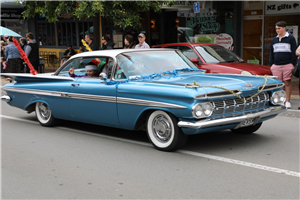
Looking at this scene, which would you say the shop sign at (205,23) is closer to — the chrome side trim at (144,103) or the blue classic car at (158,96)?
the blue classic car at (158,96)

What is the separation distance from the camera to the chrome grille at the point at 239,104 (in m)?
5.50

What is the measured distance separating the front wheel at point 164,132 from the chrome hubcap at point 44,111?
277cm

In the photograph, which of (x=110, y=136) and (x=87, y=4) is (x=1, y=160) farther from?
(x=87, y=4)

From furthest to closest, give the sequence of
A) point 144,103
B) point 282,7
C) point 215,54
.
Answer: point 282,7, point 215,54, point 144,103

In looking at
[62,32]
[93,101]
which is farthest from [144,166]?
[62,32]

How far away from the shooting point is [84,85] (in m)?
6.95

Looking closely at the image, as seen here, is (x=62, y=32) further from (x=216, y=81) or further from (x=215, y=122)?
(x=215, y=122)

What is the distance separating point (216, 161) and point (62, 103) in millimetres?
3293

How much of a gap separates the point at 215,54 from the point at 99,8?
12.7ft

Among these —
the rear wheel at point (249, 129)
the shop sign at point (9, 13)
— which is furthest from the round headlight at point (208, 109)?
the shop sign at point (9, 13)

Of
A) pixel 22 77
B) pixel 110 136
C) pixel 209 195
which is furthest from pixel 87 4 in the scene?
pixel 209 195

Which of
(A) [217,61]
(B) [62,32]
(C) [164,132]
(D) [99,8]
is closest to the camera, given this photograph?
(C) [164,132]

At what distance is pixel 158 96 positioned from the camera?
5734mm

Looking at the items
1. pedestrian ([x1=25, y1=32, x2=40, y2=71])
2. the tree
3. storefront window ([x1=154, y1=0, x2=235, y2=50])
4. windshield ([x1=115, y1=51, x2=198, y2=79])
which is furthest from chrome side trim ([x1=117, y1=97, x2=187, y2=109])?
storefront window ([x1=154, y1=0, x2=235, y2=50])
